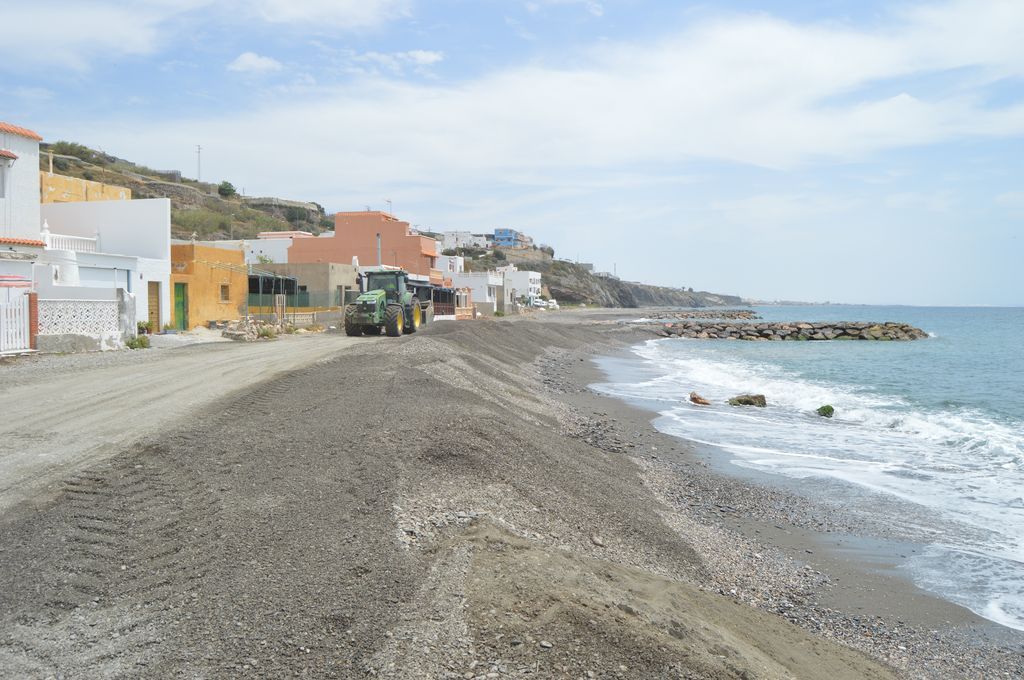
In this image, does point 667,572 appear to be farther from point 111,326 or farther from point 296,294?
point 296,294

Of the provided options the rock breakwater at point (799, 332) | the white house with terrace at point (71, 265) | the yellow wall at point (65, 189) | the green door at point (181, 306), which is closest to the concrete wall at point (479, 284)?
the rock breakwater at point (799, 332)

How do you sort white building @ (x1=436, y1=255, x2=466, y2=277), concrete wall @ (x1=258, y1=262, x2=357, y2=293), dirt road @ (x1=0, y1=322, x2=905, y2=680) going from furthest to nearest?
1. white building @ (x1=436, y1=255, x2=466, y2=277)
2. concrete wall @ (x1=258, y1=262, x2=357, y2=293)
3. dirt road @ (x1=0, y1=322, x2=905, y2=680)

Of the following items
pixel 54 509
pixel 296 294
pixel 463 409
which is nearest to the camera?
pixel 54 509

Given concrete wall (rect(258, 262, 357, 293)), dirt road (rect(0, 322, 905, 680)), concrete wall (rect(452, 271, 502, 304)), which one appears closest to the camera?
dirt road (rect(0, 322, 905, 680))

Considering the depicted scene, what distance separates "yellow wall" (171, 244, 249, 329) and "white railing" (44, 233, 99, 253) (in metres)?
4.18

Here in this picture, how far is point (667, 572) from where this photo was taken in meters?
7.23

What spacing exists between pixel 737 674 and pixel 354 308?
1030 inches

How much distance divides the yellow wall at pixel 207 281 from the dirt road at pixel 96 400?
11963 mm

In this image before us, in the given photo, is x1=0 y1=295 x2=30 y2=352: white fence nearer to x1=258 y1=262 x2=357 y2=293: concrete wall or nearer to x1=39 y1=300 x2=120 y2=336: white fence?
x1=39 y1=300 x2=120 y2=336: white fence

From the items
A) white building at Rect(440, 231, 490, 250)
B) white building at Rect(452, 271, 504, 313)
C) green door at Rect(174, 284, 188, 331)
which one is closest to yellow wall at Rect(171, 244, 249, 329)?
green door at Rect(174, 284, 188, 331)

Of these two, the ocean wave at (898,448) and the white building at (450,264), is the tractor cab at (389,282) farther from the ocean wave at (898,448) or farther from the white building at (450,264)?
the white building at (450,264)

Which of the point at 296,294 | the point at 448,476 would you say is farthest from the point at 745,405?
the point at 296,294

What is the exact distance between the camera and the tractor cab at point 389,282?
30.9m

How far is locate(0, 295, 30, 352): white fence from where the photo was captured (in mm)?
18484
